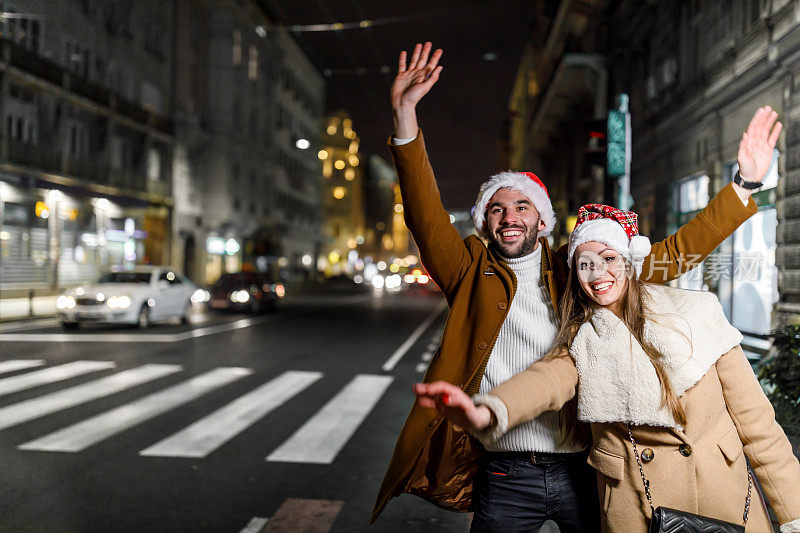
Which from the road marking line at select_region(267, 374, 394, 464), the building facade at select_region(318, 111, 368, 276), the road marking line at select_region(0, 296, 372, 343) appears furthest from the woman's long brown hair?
the building facade at select_region(318, 111, 368, 276)

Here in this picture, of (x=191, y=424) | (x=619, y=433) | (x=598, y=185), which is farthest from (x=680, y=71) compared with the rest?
(x=619, y=433)

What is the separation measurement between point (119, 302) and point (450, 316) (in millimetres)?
16133

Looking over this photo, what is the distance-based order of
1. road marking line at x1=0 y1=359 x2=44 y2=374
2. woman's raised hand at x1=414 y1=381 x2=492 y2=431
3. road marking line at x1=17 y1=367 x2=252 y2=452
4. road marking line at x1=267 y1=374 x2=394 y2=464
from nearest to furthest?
woman's raised hand at x1=414 y1=381 x2=492 y2=431 < road marking line at x1=267 y1=374 x2=394 y2=464 < road marking line at x1=17 y1=367 x2=252 y2=452 < road marking line at x1=0 y1=359 x2=44 y2=374

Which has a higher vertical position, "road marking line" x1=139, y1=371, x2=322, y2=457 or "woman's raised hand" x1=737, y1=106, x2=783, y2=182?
"woman's raised hand" x1=737, y1=106, x2=783, y2=182

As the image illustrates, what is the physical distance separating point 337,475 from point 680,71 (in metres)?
11.3

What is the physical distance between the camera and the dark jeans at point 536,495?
8.48ft

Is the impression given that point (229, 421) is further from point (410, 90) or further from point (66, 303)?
point (66, 303)

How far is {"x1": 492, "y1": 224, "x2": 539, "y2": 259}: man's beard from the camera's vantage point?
8.77ft

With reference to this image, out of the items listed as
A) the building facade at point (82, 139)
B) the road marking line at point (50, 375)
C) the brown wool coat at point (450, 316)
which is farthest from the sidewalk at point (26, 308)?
the brown wool coat at point (450, 316)

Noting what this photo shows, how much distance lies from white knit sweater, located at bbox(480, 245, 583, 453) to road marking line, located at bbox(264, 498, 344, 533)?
7.73 ft

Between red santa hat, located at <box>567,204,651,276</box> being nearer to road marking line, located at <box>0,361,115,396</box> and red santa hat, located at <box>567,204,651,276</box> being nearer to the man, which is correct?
the man

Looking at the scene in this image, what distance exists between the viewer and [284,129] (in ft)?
193

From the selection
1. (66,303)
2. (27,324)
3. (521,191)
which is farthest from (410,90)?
(27,324)

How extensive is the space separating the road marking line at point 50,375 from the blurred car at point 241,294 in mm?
13584
